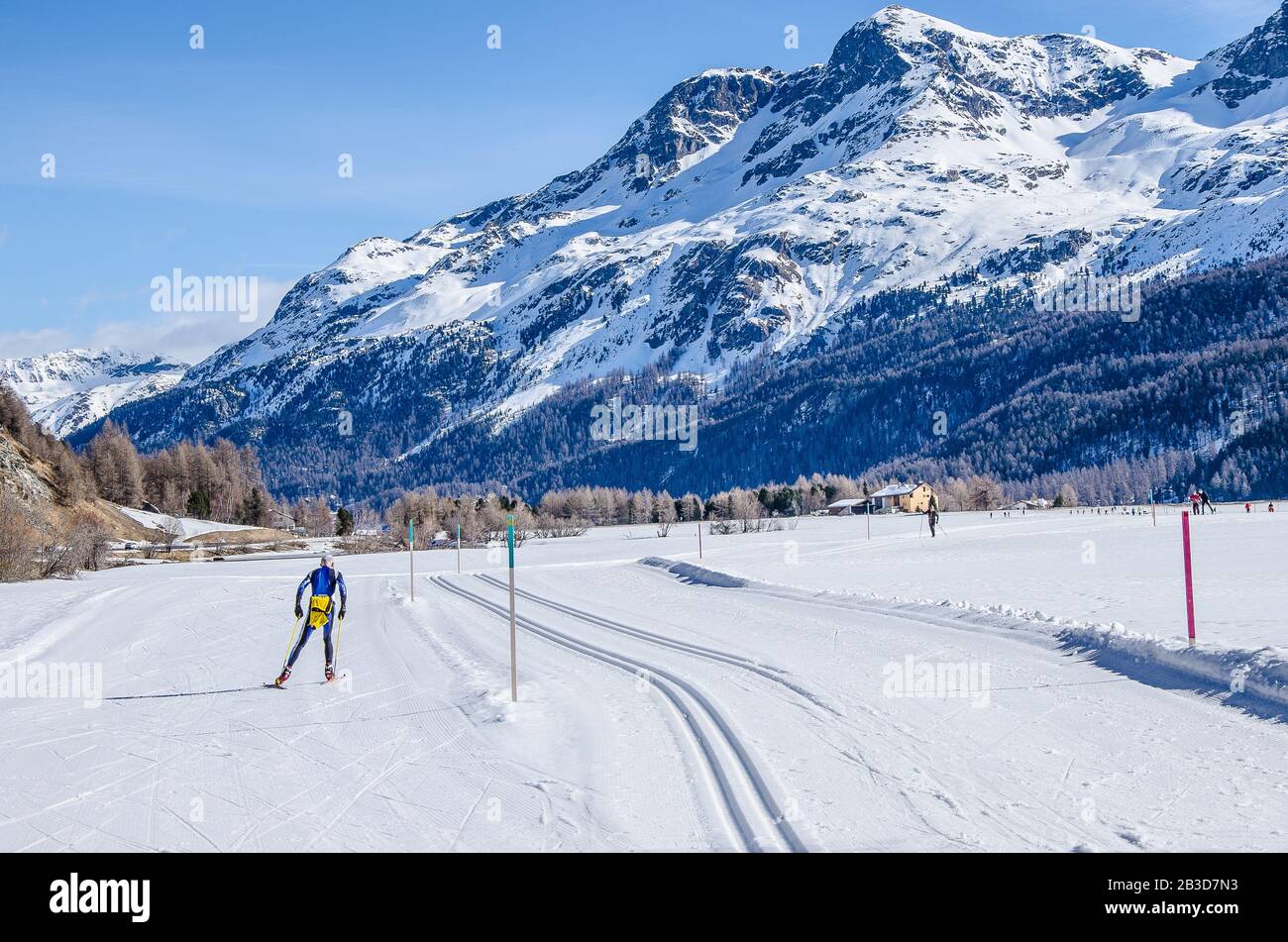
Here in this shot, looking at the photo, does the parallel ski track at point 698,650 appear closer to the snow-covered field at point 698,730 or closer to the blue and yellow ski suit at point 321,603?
the snow-covered field at point 698,730

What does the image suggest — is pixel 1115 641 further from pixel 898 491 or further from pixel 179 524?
pixel 898 491

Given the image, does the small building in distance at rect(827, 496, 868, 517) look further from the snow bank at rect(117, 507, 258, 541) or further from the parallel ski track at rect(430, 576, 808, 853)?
the parallel ski track at rect(430, 576, 808, 853)

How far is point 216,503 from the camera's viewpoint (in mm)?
125312

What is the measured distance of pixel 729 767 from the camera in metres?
8.64

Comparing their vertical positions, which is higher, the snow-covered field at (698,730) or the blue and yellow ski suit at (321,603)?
the blue and yellow ski suit at (321,603)

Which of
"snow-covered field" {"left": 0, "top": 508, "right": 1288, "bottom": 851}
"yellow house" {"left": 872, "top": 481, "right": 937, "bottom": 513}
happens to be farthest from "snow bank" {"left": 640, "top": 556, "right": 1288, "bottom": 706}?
"yellow house" {"left": 872, "top": 481, "right": 937, "bottom": 513}

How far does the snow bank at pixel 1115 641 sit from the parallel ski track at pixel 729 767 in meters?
5.35

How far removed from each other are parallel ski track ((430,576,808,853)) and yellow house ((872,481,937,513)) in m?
125

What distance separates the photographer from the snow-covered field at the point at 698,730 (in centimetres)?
720

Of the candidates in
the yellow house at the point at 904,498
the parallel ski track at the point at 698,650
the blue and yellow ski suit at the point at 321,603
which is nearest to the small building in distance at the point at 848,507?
the yellow house at the point at 904,498

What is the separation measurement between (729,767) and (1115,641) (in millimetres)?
7352

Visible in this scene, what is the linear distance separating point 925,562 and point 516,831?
92.6 ft
